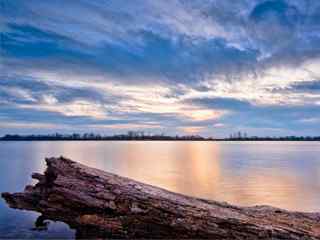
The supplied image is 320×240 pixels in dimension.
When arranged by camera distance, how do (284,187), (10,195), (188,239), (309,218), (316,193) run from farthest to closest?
(284,187), (316,193), (309,218), (10,195), (188,239)

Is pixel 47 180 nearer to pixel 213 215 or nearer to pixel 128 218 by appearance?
pixel 128 218

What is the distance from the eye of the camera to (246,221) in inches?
318

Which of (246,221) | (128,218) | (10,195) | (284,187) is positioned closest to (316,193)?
(284,187)

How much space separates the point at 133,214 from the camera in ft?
26.7

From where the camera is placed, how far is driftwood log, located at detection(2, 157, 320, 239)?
7879 mm

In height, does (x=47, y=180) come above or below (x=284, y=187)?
above

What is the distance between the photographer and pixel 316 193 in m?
24.1

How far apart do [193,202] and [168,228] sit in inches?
49.6

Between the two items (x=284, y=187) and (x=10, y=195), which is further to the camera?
(x=284, y=187)

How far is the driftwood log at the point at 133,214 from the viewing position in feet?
25.8

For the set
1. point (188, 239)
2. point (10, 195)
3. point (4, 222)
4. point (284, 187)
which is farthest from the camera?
point (284, 187)

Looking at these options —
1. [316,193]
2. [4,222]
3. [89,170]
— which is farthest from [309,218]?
[316,193]

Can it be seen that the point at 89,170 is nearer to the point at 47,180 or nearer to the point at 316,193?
the point at 47,180

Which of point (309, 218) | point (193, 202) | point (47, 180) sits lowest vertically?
point (309, 218)
